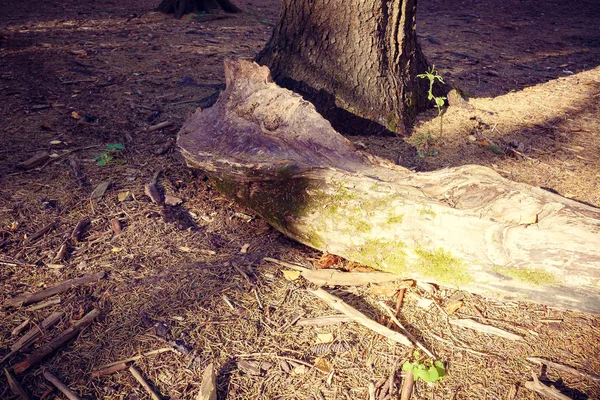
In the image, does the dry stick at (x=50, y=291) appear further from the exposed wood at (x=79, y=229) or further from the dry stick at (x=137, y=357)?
the dry stick at (x=137, y=357)

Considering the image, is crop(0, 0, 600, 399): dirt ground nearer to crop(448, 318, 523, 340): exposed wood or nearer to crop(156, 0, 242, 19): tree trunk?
crop(448, 318, 523, 340): exposed wood

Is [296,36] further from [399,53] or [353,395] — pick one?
[353,395]

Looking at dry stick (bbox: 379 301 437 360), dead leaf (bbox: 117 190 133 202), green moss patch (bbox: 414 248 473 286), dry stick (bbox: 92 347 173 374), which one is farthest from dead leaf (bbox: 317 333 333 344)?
dead leaf (bbox: 117 190 133 202)

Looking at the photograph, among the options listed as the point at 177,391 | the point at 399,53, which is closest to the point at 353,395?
the point at 177,391

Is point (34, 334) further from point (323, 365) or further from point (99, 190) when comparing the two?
A: point (323, 365)

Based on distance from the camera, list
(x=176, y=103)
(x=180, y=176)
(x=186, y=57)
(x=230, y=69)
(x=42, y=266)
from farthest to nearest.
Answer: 1. (x=186, y=57)
2. (x=176, y=103)
3. (x=230, y=69)
4. (x=180, y=176)
5. (x=42, y=266)

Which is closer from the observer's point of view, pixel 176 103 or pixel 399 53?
pixel 399 53

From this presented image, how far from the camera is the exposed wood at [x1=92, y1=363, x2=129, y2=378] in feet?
6.75

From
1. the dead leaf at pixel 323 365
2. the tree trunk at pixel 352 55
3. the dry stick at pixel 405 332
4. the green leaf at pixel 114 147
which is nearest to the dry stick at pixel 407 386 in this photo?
the dry stick at pixel 405 332

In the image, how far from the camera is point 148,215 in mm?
3168

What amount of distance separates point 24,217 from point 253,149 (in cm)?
174

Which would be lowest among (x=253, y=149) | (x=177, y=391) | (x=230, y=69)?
(x=177, y=391)

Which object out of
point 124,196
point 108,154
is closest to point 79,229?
point 124,196

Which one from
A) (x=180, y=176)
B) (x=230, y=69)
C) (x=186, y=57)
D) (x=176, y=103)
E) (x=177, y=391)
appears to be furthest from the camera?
(x=186, y=57)
